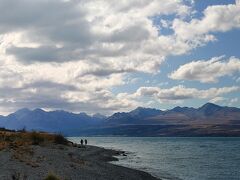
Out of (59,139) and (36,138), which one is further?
(59,139)

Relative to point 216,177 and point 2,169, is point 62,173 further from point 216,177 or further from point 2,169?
point 216,177

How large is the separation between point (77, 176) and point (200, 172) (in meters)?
36.4

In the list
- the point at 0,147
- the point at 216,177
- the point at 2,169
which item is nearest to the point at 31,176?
the point at 2,169

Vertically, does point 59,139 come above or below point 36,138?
below

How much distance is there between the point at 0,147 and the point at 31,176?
2130 centimetres

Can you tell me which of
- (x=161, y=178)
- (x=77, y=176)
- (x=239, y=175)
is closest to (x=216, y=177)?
(x=239, y=175)

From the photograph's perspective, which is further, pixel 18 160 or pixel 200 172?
pixel 200 172

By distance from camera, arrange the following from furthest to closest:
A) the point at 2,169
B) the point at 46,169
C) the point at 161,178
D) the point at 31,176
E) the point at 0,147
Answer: the point at 161,178, the point at 0,147, the point at 46,169, the point at 2,169, the point at 31,176

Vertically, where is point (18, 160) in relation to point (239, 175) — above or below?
above

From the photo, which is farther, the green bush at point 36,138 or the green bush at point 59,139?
the green bush at point 59,139

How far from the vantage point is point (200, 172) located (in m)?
72.5

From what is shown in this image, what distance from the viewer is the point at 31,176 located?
34812 mm

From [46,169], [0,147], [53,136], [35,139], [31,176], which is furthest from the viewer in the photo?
[53,136]

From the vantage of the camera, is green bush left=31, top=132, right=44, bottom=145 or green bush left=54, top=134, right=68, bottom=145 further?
green bush left=54, top=134, right=68, bottom=145
